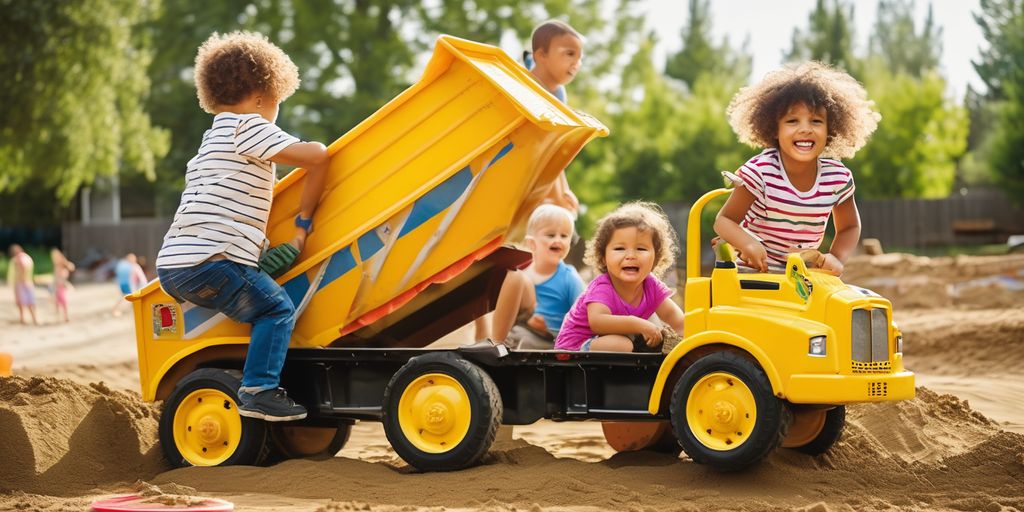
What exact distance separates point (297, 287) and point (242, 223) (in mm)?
432

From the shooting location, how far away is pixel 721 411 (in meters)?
5.14

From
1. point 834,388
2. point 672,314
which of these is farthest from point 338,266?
point 834,388

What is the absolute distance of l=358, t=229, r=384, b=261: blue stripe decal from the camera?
5.98m

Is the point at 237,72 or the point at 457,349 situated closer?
the point at 457,349

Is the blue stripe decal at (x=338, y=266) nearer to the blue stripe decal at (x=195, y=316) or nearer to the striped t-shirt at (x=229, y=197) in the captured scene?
the striped t-shirt at (x=229, y=197)

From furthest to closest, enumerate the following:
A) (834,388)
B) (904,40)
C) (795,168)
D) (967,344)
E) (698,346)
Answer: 1. (904,40)
2. (967,344)
3. (795,168)
4. (698,346)
5. (834,388)

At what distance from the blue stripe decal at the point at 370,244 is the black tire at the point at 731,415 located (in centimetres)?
162

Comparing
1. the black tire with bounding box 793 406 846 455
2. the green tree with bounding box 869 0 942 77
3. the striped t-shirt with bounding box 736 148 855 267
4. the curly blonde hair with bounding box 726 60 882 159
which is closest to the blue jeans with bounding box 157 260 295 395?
the striped t-shirt with bounding box 736 148 855 267

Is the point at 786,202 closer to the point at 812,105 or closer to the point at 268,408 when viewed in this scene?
the point at 812,105

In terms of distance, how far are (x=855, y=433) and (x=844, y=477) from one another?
951mm

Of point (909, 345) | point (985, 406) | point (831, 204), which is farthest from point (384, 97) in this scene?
point (831, 204)

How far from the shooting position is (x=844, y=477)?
5523 mm

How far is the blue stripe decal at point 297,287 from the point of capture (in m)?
6.07

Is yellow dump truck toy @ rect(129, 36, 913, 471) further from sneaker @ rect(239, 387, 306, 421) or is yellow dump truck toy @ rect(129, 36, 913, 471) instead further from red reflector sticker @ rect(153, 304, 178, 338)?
sneaker @ rect(239, 387, 306, 421)
